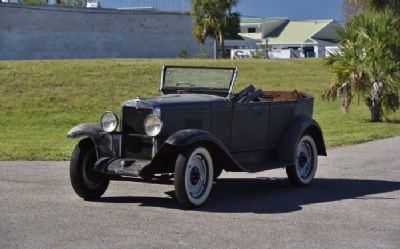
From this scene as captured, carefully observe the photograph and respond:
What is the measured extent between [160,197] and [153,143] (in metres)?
1.00

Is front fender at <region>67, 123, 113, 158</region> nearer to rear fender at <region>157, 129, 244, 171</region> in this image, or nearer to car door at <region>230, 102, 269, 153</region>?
rear fender at <region>157, 129, 244, 171</region>

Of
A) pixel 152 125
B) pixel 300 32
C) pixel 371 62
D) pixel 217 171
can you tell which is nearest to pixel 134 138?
pixel 152 125

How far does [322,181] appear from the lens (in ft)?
38.7

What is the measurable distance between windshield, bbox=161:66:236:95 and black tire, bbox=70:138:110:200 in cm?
147

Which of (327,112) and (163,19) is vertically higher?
(163,19)

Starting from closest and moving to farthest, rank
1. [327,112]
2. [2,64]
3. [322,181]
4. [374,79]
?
1. [322,181]
2. [374,79]
3. [327,112]
4. [2,64]

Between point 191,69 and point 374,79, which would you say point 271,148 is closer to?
point 191,69

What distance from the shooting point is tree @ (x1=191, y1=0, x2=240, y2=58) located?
55.4 metres

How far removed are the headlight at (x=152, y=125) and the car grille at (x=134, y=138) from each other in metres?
0.12

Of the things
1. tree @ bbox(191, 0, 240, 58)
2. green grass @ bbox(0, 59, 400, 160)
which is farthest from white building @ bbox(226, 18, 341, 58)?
green grass @ bbox(0, 59, 400, 160)

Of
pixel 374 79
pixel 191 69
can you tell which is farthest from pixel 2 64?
pixel 191 69

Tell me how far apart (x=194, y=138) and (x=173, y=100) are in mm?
755

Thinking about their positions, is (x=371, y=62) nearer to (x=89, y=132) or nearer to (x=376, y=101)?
(x=376, y=101)

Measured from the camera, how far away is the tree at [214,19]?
55.4 m
